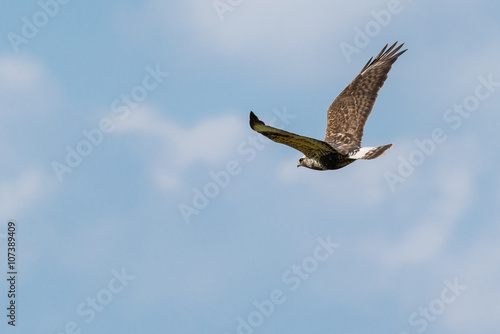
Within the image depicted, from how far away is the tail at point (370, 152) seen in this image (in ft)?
57.6

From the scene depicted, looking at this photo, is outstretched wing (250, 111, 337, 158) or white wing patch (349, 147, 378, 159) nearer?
outstretched wing (250, 111, 337, 158)

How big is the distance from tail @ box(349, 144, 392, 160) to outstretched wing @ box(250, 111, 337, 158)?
0.62 m

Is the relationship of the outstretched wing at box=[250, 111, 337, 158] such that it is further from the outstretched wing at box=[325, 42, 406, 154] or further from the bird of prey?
the outstretched wing at box=[325, 42, 406, 154]

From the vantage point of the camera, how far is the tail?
17.5 metres

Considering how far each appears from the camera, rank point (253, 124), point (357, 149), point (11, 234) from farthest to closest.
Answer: point (11, 234) < point (357, 149) < point (253, 124)

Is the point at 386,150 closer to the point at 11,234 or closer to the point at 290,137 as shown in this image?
the point at 290,137

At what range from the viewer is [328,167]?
19.2 meters

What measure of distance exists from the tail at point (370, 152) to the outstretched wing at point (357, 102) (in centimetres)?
244

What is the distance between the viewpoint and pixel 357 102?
21875 millimetres

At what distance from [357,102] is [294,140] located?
514 centimetres

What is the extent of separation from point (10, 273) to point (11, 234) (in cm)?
128

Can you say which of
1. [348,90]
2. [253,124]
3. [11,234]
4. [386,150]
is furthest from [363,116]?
[11,234]

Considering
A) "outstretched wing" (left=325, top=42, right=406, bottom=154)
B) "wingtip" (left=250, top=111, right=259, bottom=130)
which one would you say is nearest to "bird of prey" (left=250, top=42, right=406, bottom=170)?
"outstretched wing" (left=325, top=42, right=406, bottom=154)

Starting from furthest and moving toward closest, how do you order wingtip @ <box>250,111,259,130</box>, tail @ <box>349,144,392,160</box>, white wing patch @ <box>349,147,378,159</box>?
white wing patch @ <box>349,147,378,159</box>, tail @ <box>349,144,392,160</box>, wingtip @ <box>250,111,259,130</box>
